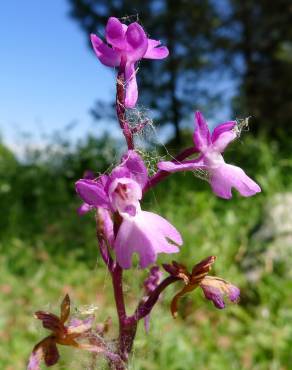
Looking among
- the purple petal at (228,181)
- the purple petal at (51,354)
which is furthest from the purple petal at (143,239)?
the purple petal at (51,354)

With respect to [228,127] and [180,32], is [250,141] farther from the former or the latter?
[180,32]

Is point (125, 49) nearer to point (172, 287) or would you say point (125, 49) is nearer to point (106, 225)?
point (106, 225)

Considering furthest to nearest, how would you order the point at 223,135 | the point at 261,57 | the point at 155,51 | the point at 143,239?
the point at 261,57, the point at 155,51, the point at 223,135, the point at 143,239

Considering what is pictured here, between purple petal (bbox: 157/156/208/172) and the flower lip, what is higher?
purple petal (bbox: 157/156/208/172)

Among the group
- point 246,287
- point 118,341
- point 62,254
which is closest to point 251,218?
point 246,287

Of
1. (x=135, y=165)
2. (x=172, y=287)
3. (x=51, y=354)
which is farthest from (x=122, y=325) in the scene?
(x=172, y=287)

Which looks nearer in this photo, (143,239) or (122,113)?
(143,239)

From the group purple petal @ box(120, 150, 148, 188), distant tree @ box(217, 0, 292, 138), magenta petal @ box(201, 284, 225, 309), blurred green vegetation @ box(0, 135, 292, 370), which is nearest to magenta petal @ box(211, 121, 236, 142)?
purple petal @ box(120, 150, 148, 188)

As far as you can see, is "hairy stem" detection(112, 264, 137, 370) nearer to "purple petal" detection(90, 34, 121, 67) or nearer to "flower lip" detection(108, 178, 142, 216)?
"flower lip" detection(108, 178, 142, 216)
